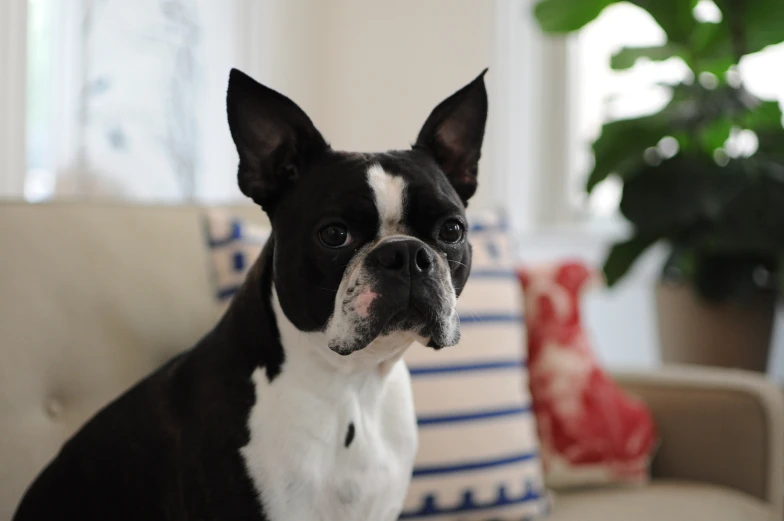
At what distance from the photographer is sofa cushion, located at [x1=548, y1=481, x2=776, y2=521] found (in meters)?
1.42

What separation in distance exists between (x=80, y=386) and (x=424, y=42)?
189 cm

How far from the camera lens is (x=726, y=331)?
7.65 ft

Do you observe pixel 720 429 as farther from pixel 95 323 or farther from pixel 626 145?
pixel 95 323

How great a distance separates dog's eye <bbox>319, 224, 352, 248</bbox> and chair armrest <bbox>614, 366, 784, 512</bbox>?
1108 mm

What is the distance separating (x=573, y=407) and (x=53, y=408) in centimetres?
97

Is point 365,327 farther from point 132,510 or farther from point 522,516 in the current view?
point 522,516

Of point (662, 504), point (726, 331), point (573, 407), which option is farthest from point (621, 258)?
point (662, 504)

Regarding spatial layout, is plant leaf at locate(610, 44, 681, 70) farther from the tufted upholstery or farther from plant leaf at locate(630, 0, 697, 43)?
the tufted upholstery

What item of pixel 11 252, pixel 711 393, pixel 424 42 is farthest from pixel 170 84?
pixel 711 393

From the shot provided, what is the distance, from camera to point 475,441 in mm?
1358

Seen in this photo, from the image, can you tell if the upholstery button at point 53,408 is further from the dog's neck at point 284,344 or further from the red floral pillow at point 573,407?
the red floral pillow at point 573,407

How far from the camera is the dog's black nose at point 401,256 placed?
2.86 feet

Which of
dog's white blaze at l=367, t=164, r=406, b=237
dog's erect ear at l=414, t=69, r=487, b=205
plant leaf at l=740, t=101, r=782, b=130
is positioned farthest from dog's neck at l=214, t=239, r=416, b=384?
plant leaf at l=740, t=101, r=782, b=130

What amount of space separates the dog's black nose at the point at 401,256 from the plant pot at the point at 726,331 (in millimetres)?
1715
